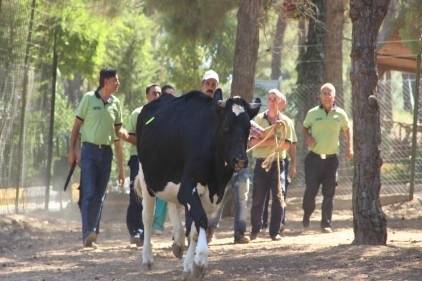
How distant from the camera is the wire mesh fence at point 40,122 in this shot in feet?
53.2

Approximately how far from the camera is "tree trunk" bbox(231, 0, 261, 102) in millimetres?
15898

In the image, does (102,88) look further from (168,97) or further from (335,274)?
(335,274)

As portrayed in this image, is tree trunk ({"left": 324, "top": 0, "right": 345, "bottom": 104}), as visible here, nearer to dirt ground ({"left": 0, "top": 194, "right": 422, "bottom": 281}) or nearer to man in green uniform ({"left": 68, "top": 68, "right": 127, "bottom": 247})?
dirt ground ({"left": 0, "top": 194, "right": 422, "bottom": 281})

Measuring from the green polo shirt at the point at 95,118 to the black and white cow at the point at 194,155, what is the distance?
1.75m

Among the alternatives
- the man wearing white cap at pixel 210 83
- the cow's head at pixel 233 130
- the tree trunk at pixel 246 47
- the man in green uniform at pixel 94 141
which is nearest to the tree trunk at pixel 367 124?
the man wearing white cap at pixel 210 83

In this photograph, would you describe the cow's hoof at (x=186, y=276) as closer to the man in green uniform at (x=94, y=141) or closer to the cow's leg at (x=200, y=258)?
the cow's leg at (x=200, y=258)

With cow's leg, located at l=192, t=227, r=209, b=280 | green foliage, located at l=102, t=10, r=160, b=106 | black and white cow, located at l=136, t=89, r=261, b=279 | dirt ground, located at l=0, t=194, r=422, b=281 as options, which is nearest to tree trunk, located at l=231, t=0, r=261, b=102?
dirt ground, located at l=0, t=194, r=422, b=281

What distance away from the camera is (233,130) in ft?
29.7

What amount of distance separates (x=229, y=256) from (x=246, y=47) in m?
5.61

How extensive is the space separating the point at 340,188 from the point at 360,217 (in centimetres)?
913

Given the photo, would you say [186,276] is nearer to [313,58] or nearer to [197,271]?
[197,271]

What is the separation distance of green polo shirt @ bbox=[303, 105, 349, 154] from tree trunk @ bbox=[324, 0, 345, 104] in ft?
18.8

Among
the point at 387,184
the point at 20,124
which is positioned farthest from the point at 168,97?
the point at 387,184

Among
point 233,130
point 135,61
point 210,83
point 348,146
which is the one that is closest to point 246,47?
point 348,146
